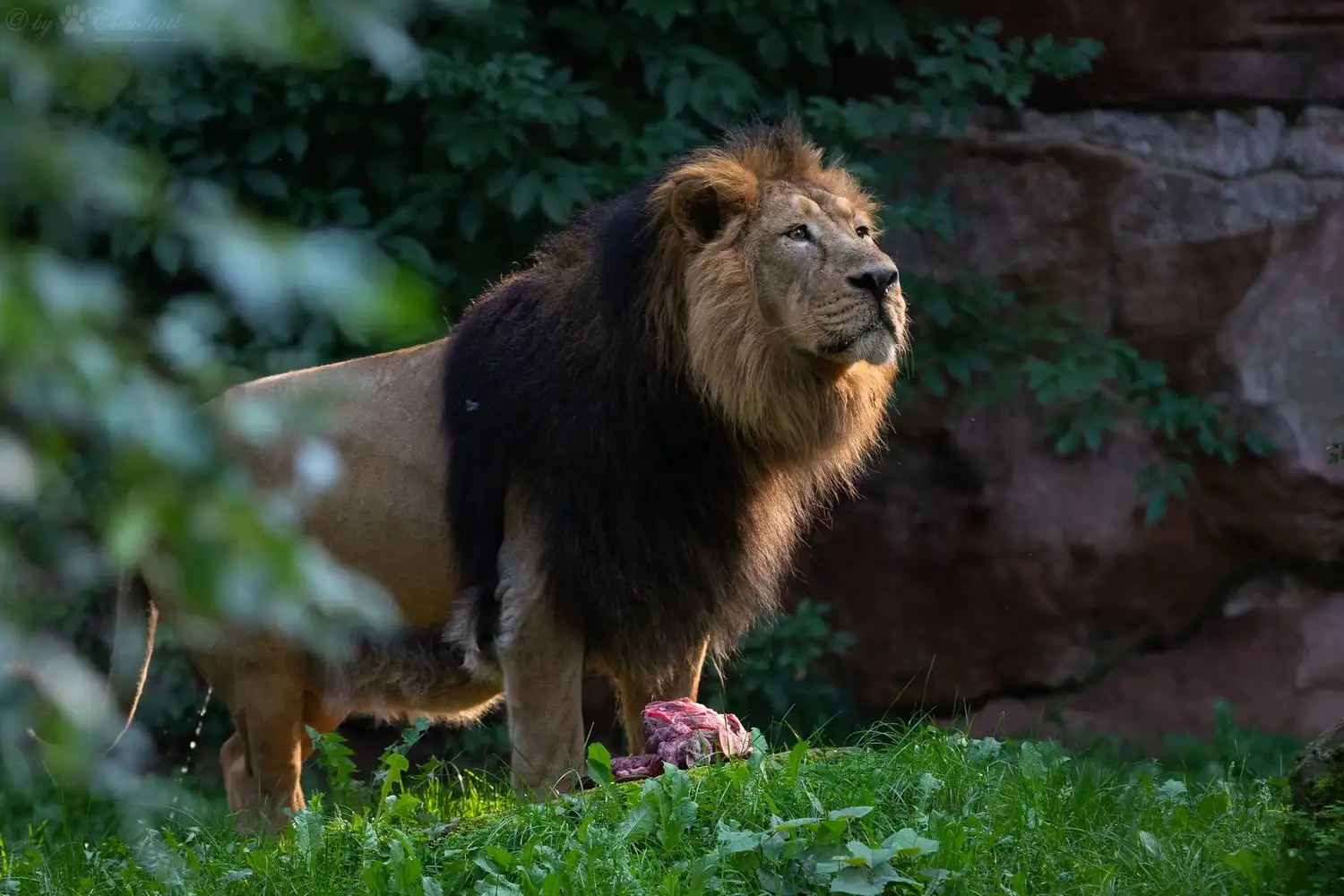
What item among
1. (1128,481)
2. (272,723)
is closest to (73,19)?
(272,723)

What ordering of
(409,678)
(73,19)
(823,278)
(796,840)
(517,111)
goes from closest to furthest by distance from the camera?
(73,19) < (796,840) < (823,278) < (409,678) < (517,111)

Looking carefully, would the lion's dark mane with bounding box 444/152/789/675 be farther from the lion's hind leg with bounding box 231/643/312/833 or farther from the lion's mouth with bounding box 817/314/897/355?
the lion's hind leg with bounding box 231/643/312/833

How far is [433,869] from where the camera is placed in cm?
348

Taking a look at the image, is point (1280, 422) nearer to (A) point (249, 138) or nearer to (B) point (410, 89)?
(B) point (410, 89)

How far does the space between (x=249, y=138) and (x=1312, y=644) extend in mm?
5111

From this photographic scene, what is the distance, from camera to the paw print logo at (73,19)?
3.05 ft

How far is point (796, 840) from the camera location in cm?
322

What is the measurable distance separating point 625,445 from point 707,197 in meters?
0.73

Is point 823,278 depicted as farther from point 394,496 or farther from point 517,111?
point 517,111

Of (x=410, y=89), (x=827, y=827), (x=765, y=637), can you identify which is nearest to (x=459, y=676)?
(x=827, y=827)

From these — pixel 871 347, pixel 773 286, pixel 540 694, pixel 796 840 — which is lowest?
pixel 540 694

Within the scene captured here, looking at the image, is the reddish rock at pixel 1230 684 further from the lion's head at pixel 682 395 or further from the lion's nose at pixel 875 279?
the lion's nose at pixel 875 279

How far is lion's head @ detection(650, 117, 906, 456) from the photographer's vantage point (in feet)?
13.7

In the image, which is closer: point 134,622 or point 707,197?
point 707,197
